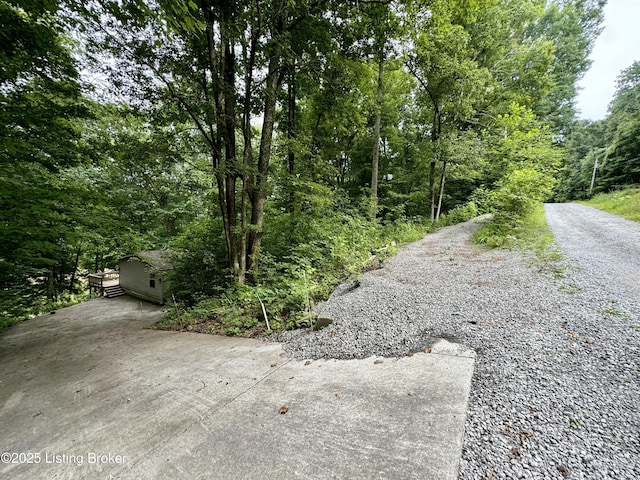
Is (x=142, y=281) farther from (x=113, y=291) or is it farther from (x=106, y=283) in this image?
(x=106, y=283)

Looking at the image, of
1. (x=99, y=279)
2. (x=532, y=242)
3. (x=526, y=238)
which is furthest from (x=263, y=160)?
(x=99, y=279)

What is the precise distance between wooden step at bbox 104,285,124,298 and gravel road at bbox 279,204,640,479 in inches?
560

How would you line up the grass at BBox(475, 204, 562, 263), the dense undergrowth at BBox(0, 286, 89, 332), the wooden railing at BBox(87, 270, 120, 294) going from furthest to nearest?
the wooden railing at BBox(87, 270, 120, 294)
the dense undergrowth at BBox(0, 286, 89, 332)
the grass at BBox(475, 204, 562, 263)

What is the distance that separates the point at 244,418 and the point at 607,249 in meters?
7.35

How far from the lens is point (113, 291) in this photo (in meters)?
12.7

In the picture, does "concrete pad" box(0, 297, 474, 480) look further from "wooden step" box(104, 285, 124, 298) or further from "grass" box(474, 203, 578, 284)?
"wooden step" box(104, 285, 124, 298)

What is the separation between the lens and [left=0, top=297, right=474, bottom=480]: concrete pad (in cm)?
139

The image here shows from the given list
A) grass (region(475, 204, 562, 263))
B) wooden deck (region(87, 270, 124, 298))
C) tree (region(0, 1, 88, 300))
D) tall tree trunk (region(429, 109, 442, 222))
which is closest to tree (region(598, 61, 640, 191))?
tall tree trunk (region(429, 109, 442, 222))

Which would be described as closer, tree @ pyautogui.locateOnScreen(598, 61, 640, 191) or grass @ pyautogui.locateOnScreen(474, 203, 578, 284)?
grass @ pyautogui.locateOnScreen(474, 203, 578, 284)

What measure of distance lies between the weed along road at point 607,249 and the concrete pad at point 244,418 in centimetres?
323

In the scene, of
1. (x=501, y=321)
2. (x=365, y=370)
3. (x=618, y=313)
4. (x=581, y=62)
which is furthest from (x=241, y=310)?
(x=581, y=62)

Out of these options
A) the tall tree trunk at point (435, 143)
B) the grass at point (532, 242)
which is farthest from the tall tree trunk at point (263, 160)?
the tall tree trunk at point (435, 143)

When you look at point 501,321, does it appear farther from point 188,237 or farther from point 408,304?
point 188,237

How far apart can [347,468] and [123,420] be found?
1.95 meters
